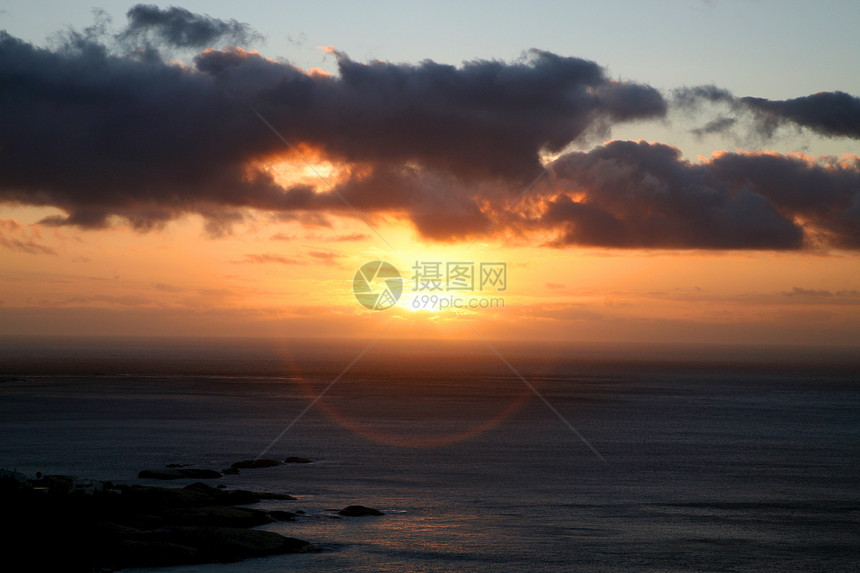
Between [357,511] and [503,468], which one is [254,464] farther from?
[357,511]

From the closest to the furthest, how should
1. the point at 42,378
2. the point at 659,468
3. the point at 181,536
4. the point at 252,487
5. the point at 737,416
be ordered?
the point at 181,536 < the point at 252,487 < the point at 659,468 < the point at 737,416 < the point at 42,378

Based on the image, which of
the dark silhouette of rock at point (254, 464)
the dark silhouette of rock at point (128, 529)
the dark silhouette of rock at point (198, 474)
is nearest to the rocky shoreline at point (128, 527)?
the dark silhouette of rock at point (128, 529)

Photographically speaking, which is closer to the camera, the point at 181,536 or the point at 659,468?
the point at 181,536

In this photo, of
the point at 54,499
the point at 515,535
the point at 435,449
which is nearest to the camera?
the point at 54,499

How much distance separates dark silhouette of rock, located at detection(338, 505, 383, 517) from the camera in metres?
45.1

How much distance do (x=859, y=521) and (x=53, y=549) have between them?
41909 millimetres

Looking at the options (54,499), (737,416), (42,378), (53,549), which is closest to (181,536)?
(53,549)

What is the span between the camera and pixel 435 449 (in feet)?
251

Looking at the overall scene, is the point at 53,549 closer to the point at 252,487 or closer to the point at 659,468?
the point at 252,487

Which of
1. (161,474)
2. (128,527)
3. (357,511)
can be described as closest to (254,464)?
(161,474)

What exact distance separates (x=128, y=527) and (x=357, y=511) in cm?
1262

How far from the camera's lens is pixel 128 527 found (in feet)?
122

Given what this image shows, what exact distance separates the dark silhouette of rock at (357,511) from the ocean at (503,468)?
2.21ft

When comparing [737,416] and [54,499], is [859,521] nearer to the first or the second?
[54,499]
